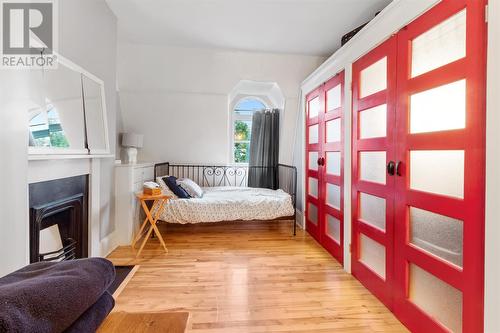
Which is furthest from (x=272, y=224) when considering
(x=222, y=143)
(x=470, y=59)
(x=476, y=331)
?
(x=470, y=59)

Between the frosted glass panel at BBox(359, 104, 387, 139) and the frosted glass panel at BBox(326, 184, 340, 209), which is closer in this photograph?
the frosted glass panel at BBox(359, 104, 387, 139)

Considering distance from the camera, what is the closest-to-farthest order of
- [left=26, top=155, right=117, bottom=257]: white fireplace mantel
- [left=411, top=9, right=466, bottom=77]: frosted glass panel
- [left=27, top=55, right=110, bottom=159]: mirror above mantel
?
[left=411, top=9, right=466, bottom=77]: frosted glass panel → [left=27, top=55, right=110, bottom=159]: mirror above mantel → [left=26, top=155, right=117, bottom=257]: white fireplace mantel

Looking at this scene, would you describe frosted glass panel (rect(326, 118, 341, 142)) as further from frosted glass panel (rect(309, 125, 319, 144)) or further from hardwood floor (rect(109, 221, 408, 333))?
hardwood floor (rect(109, 221, 408, 333))

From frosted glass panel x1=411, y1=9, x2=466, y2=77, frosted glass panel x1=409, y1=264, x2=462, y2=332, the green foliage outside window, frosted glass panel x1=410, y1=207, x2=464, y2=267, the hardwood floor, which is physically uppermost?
frosted glass panel x1=411, y1=9, x2=466, y2=77

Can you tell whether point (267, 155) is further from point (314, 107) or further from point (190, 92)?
point (190, 92)

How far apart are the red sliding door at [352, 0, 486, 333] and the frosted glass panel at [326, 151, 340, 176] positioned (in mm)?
505

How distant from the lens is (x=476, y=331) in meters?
1.14

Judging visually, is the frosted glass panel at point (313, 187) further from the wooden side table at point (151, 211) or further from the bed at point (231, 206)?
the wooden side table at point (151, 211)

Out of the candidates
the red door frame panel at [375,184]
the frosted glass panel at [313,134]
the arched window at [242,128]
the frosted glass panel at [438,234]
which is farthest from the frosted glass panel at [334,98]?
the arched window at [242,128]

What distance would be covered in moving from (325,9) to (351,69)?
0.83 metres

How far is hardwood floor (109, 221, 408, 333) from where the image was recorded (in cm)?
161

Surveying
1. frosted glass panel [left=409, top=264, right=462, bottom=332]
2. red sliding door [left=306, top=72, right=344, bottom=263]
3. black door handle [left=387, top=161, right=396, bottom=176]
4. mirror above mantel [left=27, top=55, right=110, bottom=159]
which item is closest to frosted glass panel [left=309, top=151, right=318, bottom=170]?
red sliding door [left=306, top=72, right=344, bottom=263]

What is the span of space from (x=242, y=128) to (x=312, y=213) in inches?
83.2

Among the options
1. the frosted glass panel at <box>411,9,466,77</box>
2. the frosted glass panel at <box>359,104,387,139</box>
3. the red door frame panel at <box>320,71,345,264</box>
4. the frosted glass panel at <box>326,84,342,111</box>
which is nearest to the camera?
the frosted glass panel at <box>411,9,466,77</box>
